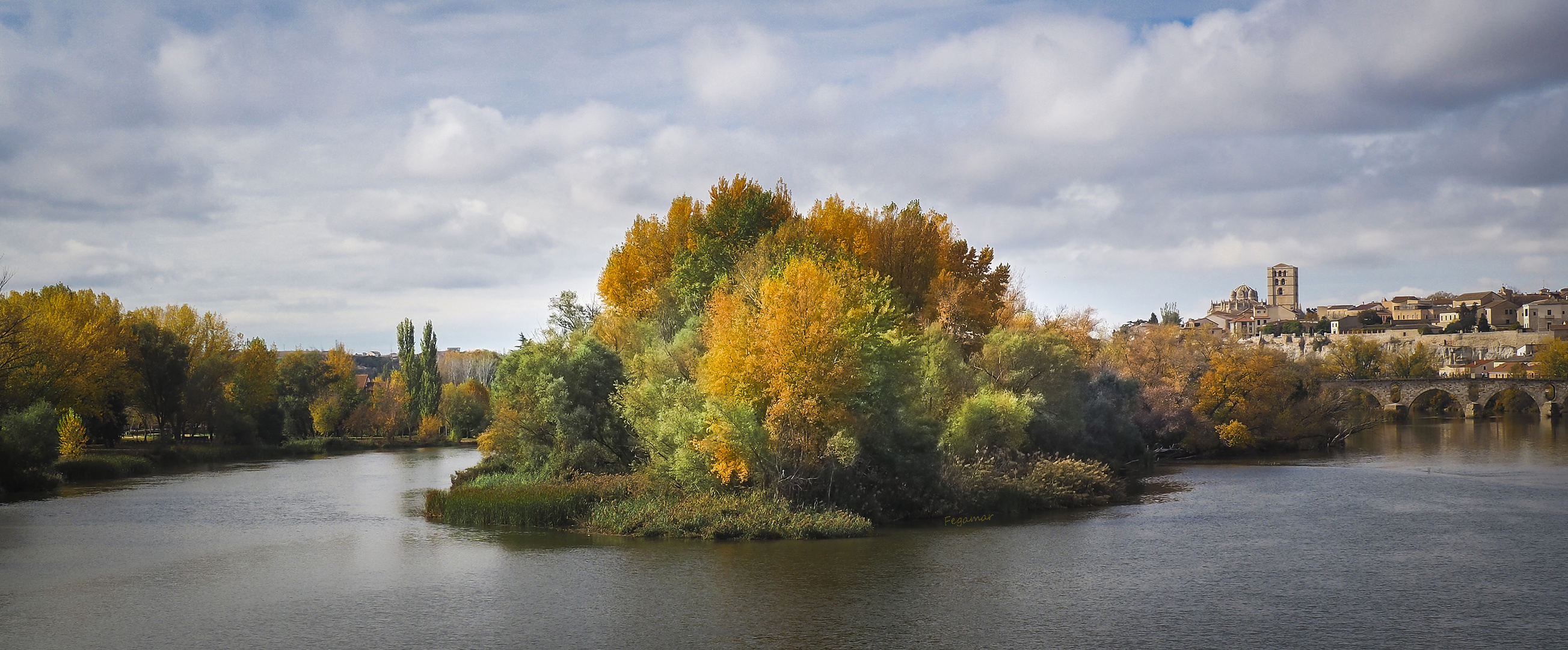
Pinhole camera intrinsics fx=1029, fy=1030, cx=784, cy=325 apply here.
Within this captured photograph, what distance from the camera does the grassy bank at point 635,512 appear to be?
106ft

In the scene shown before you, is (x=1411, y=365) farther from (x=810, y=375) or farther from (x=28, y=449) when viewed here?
(x=28, y=449)

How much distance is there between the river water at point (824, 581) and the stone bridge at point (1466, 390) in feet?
222

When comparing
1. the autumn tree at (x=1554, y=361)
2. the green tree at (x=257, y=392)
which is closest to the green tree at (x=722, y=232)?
the green tree at (x=257, y=392)

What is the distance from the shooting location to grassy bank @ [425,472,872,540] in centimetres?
3228

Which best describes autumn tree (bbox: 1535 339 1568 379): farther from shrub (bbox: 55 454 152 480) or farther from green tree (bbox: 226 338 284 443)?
shrub (bbox: 55 454 152 480)

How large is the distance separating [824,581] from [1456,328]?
168002 millimetres

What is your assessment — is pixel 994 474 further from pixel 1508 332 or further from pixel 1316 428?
pixel 1508 332

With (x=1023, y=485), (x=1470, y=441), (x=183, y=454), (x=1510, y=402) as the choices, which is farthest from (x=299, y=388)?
(x=1510, y=402)

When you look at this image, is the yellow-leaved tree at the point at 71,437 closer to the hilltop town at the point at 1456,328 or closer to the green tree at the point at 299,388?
the green tree at the point at 299,388


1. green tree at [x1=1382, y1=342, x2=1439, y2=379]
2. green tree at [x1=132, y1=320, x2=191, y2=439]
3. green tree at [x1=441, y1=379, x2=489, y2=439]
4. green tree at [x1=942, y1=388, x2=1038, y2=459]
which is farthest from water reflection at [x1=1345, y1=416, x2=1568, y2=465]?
green tree at [x1=132, y1=320, x2=191, y2=439]

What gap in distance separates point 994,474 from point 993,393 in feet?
20.5

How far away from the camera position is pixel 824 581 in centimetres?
2552

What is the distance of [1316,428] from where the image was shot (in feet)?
235

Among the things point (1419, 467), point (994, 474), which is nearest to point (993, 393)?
point (994, 474)
